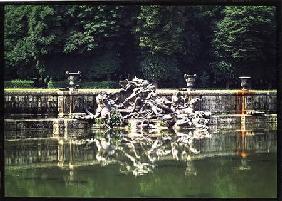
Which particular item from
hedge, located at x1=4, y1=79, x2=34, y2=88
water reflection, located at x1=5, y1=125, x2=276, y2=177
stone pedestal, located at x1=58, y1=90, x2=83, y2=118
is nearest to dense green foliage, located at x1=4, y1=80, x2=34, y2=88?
hedge, located at x1=4, y1=79, x2=34, y2=88

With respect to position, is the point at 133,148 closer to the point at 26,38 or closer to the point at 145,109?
the point at 145,109

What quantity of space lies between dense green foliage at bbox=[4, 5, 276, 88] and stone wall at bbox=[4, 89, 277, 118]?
0.32 feet

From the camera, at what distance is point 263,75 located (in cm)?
634

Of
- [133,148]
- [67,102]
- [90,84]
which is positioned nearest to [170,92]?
[133,148]

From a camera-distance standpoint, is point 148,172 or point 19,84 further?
point 19,84

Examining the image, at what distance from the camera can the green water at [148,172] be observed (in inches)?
242

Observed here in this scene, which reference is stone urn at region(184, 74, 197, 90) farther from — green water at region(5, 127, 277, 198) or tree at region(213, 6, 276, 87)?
green water at region(5, 127, 277, 198)

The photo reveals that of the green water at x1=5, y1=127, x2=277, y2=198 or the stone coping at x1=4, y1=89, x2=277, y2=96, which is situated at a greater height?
the stone coping at x1=4, y1=89, x2=277, y2=96

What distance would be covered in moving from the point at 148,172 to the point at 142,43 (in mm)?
1201

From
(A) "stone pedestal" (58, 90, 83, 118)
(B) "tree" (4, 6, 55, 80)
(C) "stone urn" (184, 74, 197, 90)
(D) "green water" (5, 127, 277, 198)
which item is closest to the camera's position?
(D) "green water" (5, 127, 277, 198)

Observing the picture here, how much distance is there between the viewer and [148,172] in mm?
6207

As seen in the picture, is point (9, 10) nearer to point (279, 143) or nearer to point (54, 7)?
point (54, 7)

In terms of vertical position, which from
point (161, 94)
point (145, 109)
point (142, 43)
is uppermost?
point (142, 43)

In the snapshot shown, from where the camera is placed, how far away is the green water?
6.15 meters
